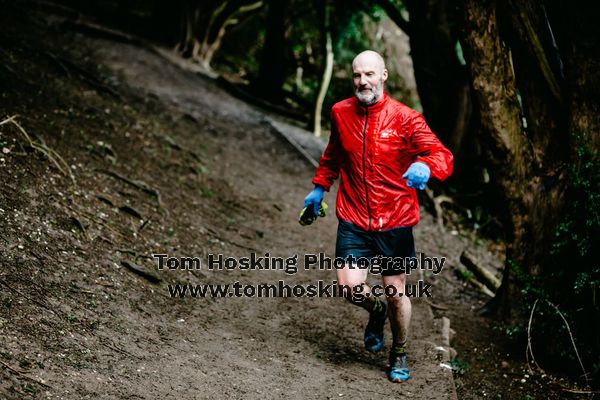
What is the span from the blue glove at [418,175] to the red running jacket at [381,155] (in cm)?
21

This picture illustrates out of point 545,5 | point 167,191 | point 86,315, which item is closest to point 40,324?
point 86,315

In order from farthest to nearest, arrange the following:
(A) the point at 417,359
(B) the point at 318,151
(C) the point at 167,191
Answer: (B) the point at 318,151, (C) the point at 167,191, (A) the point at 417,359

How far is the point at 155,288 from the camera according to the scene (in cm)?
559

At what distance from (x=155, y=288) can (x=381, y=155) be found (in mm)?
2453

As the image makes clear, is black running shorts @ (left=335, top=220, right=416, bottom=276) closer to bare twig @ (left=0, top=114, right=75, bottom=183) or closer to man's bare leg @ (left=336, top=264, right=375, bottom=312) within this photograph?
man's bare leg @ (left=336, top=264, right=375, bottom=312)

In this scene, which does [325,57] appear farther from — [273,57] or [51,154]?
[51,154]

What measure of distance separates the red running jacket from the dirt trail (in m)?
1.27

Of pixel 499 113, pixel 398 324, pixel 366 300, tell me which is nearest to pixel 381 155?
pixel 366 300

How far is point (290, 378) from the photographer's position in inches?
179

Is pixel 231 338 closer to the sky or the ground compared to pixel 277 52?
closer to the ground

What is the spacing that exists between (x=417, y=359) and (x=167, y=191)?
4176 millimetres

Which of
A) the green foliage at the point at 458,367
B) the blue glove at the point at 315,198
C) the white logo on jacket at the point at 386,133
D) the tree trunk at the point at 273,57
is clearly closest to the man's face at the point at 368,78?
the white logo on jacket at the point at 386,133

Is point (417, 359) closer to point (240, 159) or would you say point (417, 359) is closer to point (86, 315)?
point (86, 315)

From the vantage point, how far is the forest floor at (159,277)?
4133 mm
